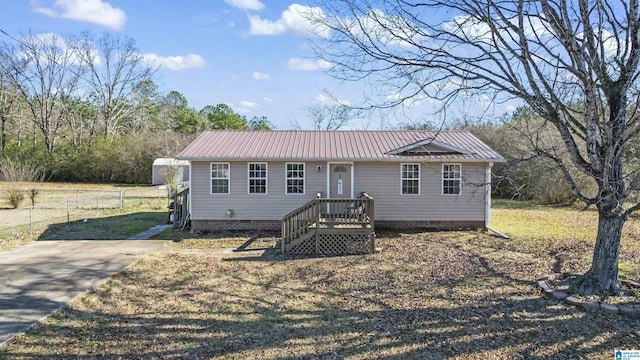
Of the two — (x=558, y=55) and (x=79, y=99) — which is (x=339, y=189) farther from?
(x=79, y=99)

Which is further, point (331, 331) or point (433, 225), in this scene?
point (433, 225)

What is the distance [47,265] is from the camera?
8570mm

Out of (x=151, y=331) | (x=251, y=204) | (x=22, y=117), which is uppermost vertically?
(x=22, y=117)

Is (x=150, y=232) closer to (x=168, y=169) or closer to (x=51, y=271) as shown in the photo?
(x=51, y=271)

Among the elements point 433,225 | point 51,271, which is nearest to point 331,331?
point 51,271

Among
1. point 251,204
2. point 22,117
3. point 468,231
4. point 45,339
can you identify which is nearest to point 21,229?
point 251,204

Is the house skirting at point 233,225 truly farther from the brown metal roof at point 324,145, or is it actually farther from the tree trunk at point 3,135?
the tree trunk at point 3,135

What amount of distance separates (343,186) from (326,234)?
3028 millimetres

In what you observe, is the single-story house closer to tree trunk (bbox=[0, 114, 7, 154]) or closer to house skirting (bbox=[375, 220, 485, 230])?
house skirting (bbox=[375, 220, 485, 230])

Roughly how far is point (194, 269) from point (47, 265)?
3178 millimetres

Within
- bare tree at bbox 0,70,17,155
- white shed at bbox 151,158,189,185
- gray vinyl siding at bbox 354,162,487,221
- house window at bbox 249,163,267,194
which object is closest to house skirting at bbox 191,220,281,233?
house window at bbox 249,163,267,194

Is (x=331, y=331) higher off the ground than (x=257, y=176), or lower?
lower

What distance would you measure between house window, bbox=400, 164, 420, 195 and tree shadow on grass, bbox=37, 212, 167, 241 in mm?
8940

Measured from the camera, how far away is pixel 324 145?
552 inches
